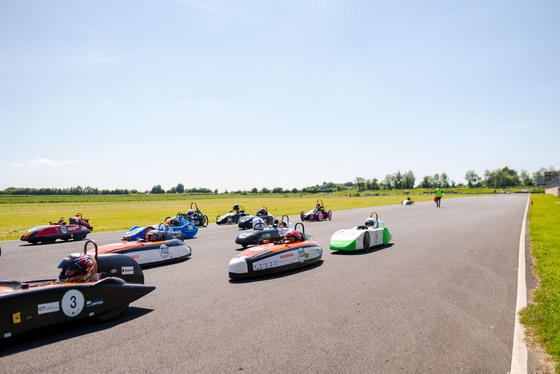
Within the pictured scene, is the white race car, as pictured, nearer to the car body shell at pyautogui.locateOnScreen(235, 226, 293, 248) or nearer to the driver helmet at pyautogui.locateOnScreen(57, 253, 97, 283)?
the car body shell at pyautogui.locateOnScreen(235, 226, 293, 248)

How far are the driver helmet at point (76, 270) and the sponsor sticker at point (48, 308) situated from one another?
83cm

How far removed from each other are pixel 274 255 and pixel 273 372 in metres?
5.02

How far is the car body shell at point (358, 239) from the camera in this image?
11.6 meters

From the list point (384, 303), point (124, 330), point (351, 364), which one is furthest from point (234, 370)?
point (384, 303)

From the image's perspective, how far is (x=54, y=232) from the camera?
49.3 feet

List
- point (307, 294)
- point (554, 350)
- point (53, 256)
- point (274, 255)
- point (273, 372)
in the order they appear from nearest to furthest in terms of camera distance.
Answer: point (273, 372), point (554, 350), point (307, 294), point (274, 255), point (53, 256)

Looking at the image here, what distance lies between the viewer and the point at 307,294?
702 cm

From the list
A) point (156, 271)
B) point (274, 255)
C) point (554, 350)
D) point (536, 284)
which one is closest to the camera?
point (554, 350)

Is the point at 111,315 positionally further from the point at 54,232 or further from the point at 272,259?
the point at 54,232

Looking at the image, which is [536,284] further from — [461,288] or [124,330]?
[124,330]

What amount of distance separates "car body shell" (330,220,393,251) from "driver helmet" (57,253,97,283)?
25.7 ft

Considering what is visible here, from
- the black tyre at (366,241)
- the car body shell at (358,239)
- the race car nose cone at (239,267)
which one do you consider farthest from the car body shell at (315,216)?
the race car nose cone at (239,267)

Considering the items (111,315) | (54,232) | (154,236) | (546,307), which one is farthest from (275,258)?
(54,232)

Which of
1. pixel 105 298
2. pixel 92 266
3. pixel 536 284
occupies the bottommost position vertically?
pixel 536 284
